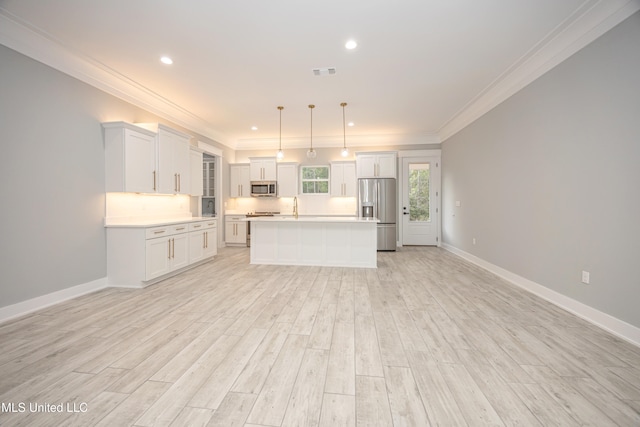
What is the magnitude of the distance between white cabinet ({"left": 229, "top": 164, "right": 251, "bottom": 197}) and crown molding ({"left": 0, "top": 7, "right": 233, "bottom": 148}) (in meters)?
2.56

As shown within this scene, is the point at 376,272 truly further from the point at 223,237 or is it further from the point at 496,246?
the point at 223,237

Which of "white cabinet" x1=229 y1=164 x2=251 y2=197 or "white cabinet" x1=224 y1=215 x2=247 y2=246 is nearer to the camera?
"white cabinet" x1=224 y1=215 x2=247 y2=246

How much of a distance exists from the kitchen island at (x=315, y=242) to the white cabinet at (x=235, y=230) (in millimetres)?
2325

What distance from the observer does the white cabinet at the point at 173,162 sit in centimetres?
Result: 452

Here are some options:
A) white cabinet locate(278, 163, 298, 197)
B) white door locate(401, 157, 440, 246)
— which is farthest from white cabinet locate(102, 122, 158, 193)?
white door locate(401, 157, 440, 246)

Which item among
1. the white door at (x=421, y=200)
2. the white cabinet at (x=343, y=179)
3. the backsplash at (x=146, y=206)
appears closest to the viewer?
the backsplash at (x=146, y=206)

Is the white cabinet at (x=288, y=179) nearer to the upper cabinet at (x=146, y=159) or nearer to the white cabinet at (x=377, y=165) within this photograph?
the white cabinet at (x=377, y=165)

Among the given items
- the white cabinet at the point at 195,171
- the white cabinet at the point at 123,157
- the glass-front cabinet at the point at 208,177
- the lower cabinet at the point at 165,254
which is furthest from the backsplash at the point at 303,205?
the white cabinet at the point at 123,157

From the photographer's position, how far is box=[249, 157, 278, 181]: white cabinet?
761 centimetres

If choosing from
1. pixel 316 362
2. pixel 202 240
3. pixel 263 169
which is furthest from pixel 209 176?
pixel 316 362

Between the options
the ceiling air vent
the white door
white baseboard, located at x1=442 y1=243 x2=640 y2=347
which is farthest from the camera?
the white door

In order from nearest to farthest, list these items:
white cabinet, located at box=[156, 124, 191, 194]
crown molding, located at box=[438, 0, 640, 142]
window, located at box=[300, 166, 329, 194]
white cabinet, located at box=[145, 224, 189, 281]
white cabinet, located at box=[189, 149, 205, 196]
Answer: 1. crown molding, located at box=[438, 0, 640, 142]
2. white cabinet, located at box=[145, 224, 189, 281]
3. white cabinet, located at box=[156, 124, 191, 194]
4. white cabinet, located at box=[189, 149, 205, 196]
5. window, located at box=[300, 166, 329, 194]

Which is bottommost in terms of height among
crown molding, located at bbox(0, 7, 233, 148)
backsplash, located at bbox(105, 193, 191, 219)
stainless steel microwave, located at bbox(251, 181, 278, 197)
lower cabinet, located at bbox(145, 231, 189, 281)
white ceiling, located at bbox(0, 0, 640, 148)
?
lower cabinet, located at bbox(145, 231, 189, 281)

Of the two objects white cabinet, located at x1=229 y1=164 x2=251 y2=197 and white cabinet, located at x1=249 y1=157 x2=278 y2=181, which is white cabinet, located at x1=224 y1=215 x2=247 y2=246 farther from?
white cabinet, located at x1=249 y1=157 x2=278 y2=181
